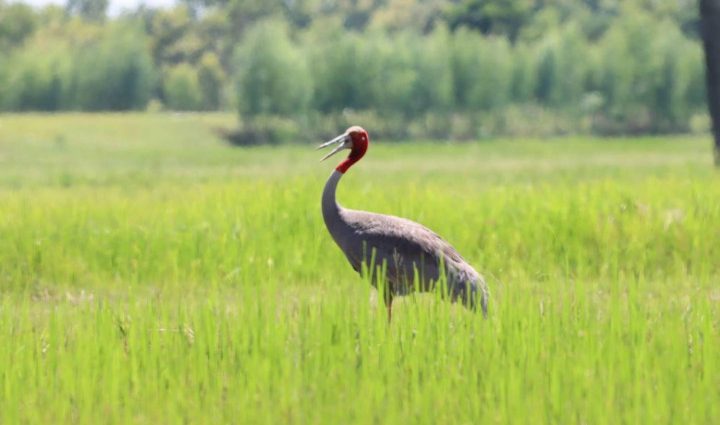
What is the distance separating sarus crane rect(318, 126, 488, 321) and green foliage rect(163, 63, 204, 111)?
90.9 m

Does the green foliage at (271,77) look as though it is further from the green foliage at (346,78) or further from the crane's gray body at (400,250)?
the crane's gray body at (400,250)

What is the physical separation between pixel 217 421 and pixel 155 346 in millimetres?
1045

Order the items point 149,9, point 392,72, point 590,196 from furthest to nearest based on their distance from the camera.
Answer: point 149,9 → point 392,72 → point 590,196

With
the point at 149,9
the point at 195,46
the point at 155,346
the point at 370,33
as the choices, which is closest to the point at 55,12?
the point at 149,9

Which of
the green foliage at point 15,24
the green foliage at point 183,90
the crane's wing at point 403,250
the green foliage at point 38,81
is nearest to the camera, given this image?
the crane's wing at point 403,250

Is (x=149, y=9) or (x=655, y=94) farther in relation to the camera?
(x=149, y=9)

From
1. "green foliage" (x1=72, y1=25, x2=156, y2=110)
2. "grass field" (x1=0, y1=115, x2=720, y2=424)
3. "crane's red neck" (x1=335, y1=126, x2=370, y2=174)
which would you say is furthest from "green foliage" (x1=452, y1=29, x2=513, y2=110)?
"crane's red neck" (x1=335, y1=126, x2=370, y2=174)

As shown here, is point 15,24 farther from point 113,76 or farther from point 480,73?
point 480,73

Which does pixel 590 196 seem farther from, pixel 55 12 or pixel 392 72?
pixel 55 12

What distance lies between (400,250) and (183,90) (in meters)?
91.9

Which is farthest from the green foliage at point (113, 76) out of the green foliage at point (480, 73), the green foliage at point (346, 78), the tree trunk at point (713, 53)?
the tree trunk at point (713, 53)

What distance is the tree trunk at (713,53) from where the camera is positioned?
63.1ft

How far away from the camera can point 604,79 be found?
83250 mm

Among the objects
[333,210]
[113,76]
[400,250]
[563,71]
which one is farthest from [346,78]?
[400,250]
